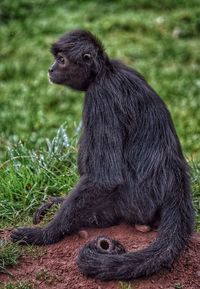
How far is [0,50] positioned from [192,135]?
3289 millimetres

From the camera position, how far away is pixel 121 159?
15.3 feet

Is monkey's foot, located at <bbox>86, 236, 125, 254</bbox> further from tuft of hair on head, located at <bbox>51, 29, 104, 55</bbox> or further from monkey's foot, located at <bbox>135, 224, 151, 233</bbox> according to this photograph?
tuft of hair on head, located at <bbox>51, 29, 104, 55</bbox>

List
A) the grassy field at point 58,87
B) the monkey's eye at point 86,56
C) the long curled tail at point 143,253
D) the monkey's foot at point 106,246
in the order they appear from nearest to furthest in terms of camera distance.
Answer: the long curled tail at point 143,253 < the monkey's foot at point 106,246 < the monkey's eye at point 86,56 < the grassy field at point 58,87

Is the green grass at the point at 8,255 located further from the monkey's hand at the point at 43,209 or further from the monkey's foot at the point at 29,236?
the monkey's hand at the point at 43,209

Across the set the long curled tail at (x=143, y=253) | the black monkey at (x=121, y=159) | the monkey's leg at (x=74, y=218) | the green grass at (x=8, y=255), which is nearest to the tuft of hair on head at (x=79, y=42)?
the black monkey at (x=121, y=159)

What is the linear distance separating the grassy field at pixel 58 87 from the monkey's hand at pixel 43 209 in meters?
0.23

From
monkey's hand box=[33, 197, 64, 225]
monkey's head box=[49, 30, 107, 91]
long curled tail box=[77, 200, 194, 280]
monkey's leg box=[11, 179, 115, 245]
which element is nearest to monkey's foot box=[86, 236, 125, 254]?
long curled tail box=[77, 200, 194, 280]

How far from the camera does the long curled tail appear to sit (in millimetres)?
4379

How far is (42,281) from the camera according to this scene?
452cm

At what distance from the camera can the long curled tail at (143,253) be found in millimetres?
4379

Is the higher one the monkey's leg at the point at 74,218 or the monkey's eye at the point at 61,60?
the monkey's eye at the point at 61,60

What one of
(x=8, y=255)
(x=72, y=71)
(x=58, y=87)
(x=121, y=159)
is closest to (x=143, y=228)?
(x=121, y=159)

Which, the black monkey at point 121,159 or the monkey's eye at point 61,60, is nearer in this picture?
the black monkey at point 121,159

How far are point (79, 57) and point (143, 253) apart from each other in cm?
119
